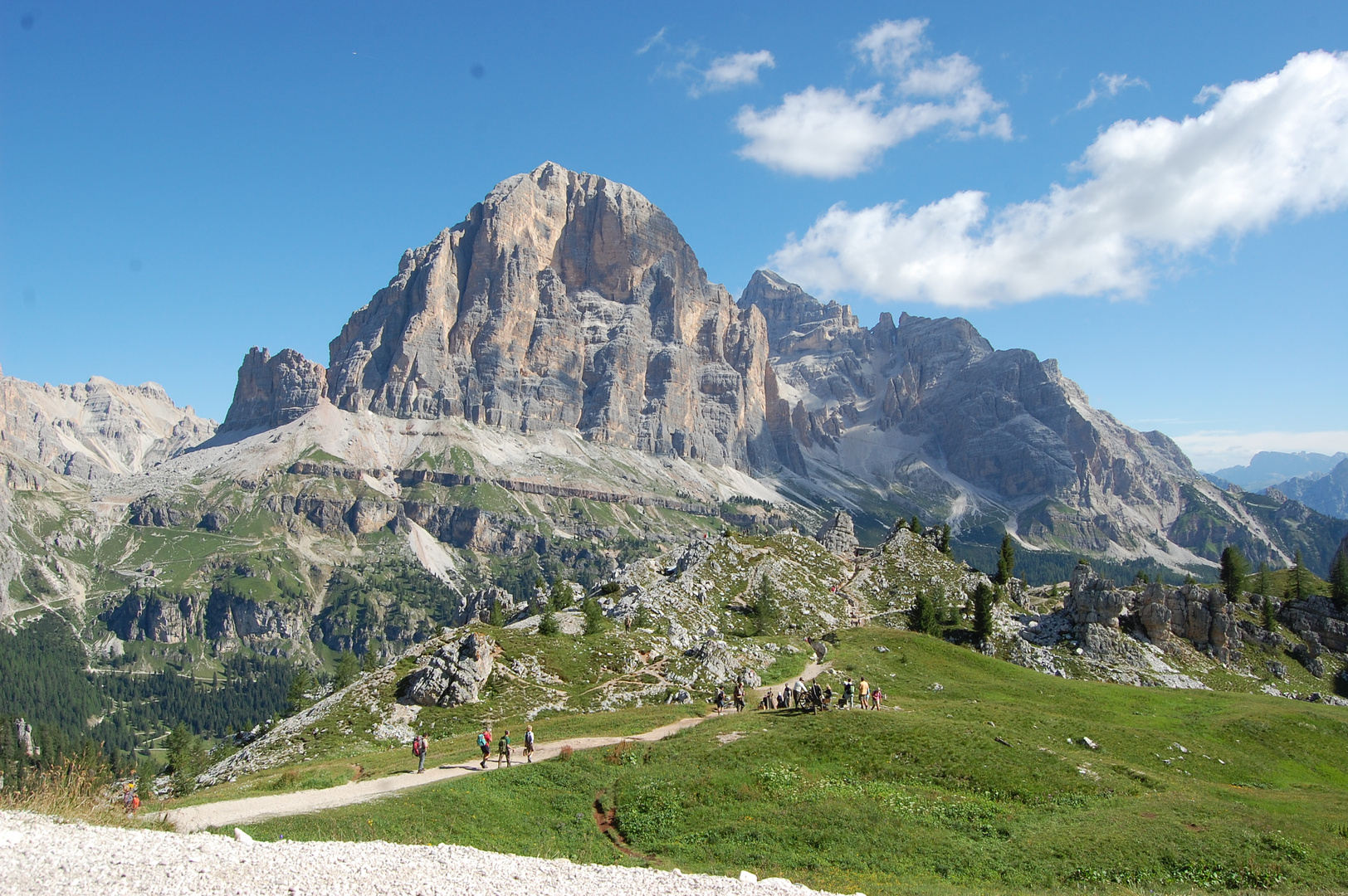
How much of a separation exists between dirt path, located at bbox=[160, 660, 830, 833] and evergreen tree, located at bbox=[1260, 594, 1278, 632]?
310 feet

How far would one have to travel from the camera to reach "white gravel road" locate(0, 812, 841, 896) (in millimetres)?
16797

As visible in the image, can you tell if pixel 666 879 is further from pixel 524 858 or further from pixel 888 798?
pixel 888 798

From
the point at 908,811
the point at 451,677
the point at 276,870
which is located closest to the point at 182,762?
the point at 451,677

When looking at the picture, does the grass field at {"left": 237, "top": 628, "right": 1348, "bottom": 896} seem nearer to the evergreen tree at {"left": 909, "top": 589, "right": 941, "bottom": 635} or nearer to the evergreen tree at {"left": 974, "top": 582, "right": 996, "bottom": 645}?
the evergreen tree at {"left": 974, "top": 582, "right": 996, "bottom": 645}

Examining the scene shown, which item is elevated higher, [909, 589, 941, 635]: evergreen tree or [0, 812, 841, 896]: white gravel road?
[0, 812, 841, 896]: white gravel road

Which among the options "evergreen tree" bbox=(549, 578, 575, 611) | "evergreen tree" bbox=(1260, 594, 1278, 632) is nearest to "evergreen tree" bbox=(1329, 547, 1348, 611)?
"evergreen tree" bbox=(1260, 594, 1278, 632)

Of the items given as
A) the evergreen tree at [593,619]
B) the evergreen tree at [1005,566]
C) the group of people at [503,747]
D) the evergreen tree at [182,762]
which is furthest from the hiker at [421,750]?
the evergreen tree at [1005,566]

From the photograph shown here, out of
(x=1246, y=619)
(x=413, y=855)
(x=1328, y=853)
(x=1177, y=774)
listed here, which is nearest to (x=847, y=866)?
(x=413, y=855)

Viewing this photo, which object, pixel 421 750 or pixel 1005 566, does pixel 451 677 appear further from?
pixel 1005 566

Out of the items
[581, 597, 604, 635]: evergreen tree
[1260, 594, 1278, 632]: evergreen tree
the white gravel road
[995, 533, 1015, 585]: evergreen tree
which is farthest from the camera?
[995, 533, 1015, 585]: evergreen tree

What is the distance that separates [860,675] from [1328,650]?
2920 inches

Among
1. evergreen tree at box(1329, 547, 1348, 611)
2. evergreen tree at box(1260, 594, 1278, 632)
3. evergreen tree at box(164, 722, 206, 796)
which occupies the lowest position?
evergreen tree at box(164, 722, 206, 796)

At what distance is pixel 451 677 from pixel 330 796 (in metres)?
31.3

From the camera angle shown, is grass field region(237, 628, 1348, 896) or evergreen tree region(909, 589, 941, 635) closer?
grass field region(237, 628, 1348, 896)
